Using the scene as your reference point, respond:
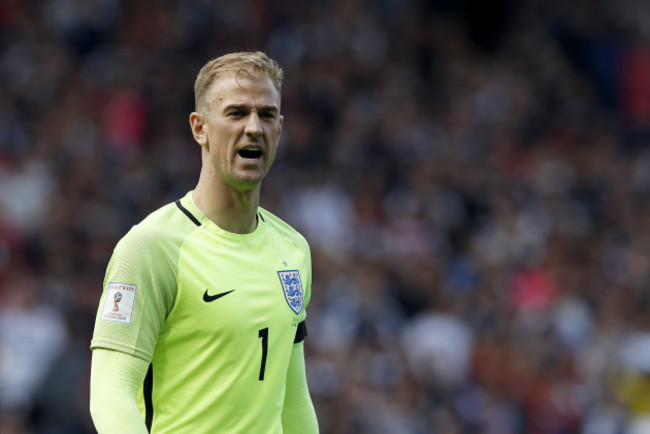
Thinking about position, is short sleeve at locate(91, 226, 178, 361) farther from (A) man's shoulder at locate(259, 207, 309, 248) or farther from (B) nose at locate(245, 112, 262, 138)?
(A) man's shoulder at locate(259, 207, 309, 248)

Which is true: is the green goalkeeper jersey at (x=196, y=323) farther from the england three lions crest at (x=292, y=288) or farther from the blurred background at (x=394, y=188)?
the blurred background at (x=394, y=188)

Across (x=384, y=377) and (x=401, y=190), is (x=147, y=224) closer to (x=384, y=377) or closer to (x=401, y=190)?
(x=384, y=377)

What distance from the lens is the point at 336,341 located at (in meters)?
9.97

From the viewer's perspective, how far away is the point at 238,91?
3885mm

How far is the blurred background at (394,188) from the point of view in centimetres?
980

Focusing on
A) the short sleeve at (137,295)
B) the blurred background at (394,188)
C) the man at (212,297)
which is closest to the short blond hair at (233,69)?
the man at (212,297)

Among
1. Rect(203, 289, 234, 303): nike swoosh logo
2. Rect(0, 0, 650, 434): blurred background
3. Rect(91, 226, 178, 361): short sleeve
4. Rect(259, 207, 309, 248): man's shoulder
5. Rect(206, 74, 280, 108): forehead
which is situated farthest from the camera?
Rect(0, 0, 650, 434): blurred background

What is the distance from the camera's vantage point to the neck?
13.1ft

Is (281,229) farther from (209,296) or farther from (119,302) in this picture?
(119,302)

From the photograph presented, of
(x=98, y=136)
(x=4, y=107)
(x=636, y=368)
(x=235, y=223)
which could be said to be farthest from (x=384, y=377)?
(x=235, y=223)

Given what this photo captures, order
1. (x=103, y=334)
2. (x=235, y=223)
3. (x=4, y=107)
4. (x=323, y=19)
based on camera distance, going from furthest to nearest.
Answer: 1. (x=323, y=19)
2. (x=4, y=107)
3. (x=235, y=223)
4. (x=103, y=334)

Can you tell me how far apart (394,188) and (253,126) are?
8629 mm

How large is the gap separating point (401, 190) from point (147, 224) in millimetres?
8788

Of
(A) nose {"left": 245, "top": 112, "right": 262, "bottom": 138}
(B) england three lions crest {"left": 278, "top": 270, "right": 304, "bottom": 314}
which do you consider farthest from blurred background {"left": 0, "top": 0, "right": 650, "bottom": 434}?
(A) nose {"left": 245, "top": 112, "right": 262, "bottom": 138}
